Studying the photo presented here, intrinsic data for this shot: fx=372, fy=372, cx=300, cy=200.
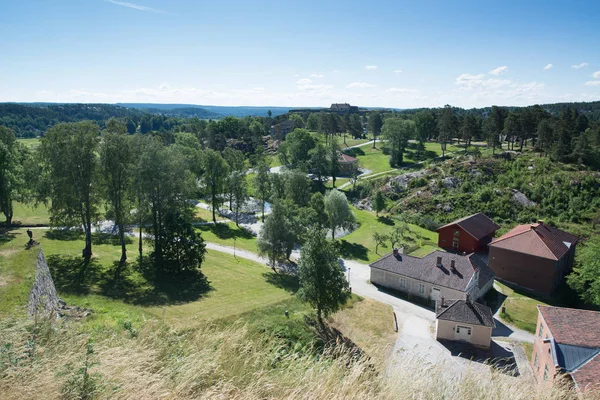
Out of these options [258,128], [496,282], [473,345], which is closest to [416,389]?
[473,345]

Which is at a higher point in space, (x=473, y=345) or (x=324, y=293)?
(x=324, y=293)

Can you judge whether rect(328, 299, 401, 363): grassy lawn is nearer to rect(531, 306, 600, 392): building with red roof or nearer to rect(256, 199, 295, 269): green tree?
rect(531, 306, 600, 392): building with red roof

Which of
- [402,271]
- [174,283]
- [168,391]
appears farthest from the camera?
[402,271]

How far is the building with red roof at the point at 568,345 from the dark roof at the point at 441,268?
892 centimetres

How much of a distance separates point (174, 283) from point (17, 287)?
16.2 m

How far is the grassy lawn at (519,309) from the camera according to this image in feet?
105

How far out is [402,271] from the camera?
122 feet

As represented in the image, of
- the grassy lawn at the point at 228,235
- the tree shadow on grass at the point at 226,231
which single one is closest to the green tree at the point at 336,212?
the grassy lawn at the point at 228,235

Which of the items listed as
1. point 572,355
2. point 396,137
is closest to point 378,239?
point 572,355

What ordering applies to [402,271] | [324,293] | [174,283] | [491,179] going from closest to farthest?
[324,293], [174,283], [402,271], [491,179]

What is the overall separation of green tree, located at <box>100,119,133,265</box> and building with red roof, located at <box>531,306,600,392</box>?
→ 33.1m

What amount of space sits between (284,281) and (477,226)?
2827 centimetres

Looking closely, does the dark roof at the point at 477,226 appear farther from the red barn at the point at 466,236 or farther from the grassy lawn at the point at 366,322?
the grassy lawn at the point at 366,322

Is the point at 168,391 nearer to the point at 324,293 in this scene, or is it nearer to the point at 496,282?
the point at 324,293
